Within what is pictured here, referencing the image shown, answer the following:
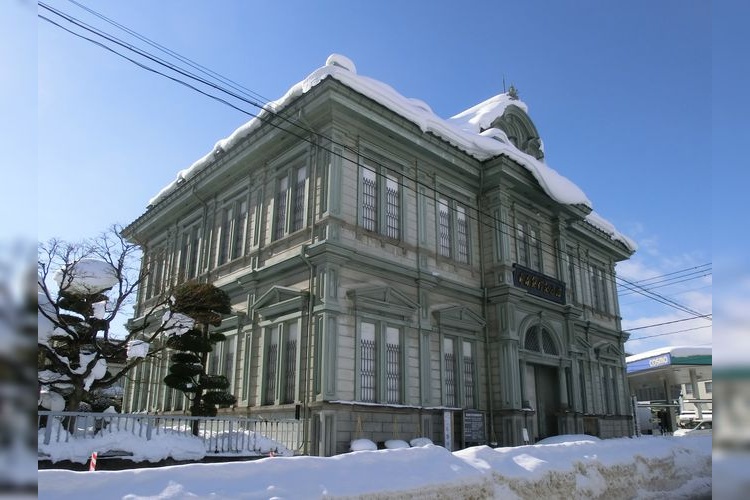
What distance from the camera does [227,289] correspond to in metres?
18.7

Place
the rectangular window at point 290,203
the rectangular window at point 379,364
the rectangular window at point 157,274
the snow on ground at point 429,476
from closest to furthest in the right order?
the snow on ground at point 429,476 < the rectangular window at point 379,364 < the rectangular window at point 290,203 < the rectangular window at point 157,274

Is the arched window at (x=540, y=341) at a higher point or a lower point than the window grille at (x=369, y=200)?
lower

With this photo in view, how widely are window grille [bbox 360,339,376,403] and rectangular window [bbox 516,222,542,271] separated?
8055mm

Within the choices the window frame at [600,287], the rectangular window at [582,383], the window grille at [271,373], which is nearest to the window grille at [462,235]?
the window grille at [271,373]

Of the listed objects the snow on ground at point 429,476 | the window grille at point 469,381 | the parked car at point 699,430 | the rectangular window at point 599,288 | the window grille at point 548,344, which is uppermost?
the rectangular window at point 599,288

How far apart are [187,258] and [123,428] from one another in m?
11.6

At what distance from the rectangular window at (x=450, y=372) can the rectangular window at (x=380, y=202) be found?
3.77 metres

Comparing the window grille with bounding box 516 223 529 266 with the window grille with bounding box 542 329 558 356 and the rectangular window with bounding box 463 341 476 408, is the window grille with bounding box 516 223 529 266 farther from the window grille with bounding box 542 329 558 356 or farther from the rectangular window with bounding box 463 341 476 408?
the rectangular window with bounding box 463 341 476 408

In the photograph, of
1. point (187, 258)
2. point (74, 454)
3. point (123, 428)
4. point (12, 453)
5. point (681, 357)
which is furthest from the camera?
point (681, 357)

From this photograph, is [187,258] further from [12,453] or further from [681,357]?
[681,357]

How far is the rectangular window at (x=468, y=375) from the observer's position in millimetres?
17609

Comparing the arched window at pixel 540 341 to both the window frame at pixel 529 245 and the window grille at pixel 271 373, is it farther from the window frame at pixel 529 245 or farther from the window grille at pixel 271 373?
the window grille at pixel 271 373

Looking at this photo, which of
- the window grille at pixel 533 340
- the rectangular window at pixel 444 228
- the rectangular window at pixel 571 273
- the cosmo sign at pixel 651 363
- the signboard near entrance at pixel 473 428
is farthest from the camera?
the cosmo sign at pixel 651 363

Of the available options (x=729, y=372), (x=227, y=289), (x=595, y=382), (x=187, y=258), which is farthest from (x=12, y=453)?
(x=595, y=382)
